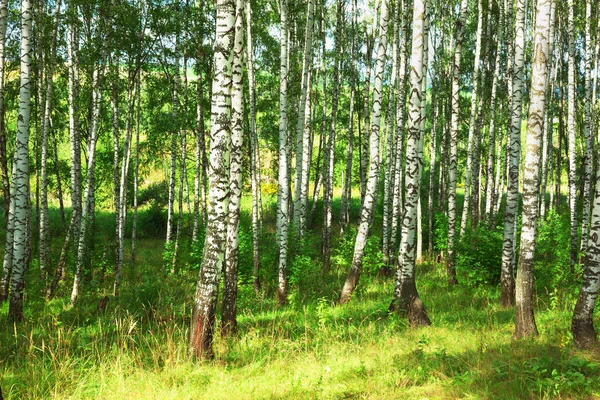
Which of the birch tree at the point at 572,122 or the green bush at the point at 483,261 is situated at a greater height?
the birch tree at the point at 572,122

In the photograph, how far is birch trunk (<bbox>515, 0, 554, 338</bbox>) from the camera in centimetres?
558

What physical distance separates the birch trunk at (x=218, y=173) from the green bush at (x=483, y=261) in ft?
22.7

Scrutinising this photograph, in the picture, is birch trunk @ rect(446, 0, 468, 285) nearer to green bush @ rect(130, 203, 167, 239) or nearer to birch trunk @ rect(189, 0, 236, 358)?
→ birch trunk @ rect(189, 0, 236, 358)

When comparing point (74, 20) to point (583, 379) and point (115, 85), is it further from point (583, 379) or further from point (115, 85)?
point (583, 379)

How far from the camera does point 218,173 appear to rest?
203 inches

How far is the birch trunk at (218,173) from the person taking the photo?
511 cm

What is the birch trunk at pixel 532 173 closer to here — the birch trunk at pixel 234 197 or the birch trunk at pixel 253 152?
the birch trunk at pixel 234 197

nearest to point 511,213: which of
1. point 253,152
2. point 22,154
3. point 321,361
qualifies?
point 321,361

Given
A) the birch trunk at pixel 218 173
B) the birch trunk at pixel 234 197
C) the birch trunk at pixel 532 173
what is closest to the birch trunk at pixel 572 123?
the birch trunk at pixel 532 173

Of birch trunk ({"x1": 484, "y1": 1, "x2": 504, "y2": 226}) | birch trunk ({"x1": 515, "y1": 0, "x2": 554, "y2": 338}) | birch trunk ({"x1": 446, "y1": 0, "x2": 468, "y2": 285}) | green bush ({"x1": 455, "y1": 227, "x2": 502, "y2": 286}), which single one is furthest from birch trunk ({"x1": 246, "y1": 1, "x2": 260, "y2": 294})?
birch trunk ({"x1": 484, "y1": 1, "x2": 504, "y2": 226})

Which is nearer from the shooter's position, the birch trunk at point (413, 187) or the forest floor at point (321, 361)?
the forest floor at point (321, 361)

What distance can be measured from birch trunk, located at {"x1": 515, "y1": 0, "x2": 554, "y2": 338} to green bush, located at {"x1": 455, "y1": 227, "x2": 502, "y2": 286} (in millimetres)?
4355

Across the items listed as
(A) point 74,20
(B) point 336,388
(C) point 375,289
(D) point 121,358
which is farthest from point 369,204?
(A) point 74,20

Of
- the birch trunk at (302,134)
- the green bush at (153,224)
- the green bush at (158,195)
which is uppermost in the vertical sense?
the birch trunk at (302,134)
